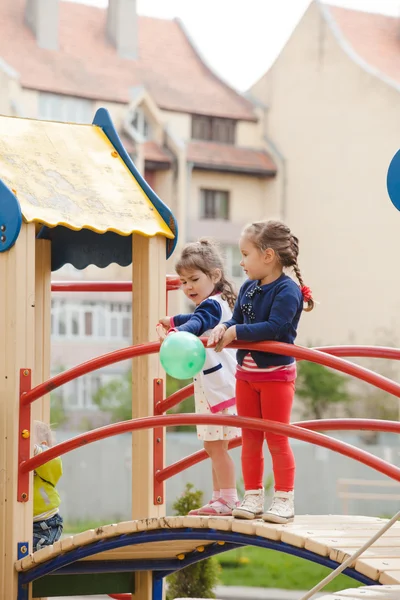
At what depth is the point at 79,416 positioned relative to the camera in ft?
99.5

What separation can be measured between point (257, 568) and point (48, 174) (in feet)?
44.7

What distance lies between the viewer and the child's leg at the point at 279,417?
448 cm

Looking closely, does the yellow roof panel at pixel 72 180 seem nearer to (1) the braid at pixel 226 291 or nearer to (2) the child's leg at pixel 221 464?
(1) the braid at pixel 226 291

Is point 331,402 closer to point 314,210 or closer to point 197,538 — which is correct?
point 314,210

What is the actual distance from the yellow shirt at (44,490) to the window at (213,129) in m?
28.6

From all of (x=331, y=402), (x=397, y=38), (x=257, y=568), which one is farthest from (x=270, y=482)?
(x=397, y=38)

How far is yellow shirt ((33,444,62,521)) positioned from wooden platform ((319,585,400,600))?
2094 millimetres

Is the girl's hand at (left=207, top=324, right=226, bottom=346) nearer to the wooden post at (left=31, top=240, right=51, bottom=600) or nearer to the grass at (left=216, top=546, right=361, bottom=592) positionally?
the wooden post at (left=31, top=240, right=51, bottom=600)

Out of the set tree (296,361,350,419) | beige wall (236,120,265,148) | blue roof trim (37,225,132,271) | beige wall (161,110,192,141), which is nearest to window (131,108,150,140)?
beige wall (161,110,192,141)

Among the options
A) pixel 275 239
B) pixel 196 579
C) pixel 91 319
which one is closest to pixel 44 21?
pixel 91 319

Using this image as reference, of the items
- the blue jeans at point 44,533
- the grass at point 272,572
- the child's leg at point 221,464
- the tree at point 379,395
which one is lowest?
the grass at point 272,572

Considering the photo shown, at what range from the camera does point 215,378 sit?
4.97 metres

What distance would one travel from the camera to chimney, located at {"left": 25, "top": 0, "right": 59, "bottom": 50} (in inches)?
1271

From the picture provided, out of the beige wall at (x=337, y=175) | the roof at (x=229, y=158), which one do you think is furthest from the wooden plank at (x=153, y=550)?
the roof at (x=229, y=158)
